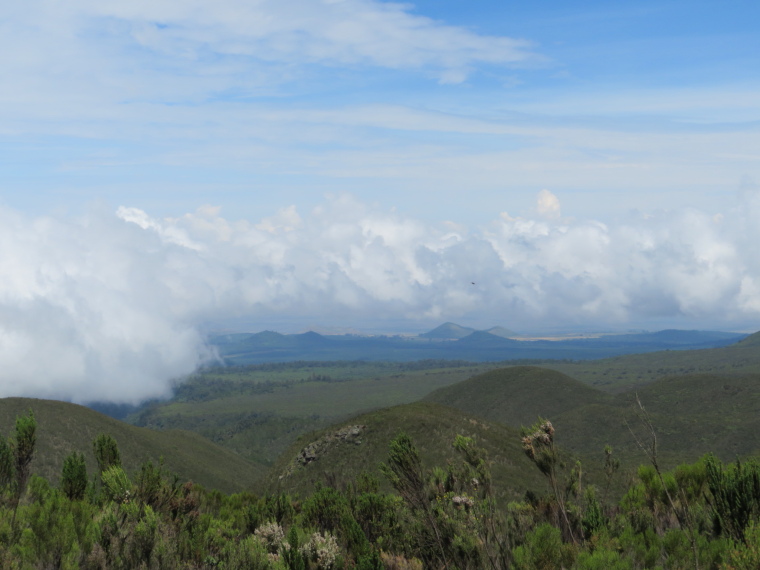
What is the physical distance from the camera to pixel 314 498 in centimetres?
2870

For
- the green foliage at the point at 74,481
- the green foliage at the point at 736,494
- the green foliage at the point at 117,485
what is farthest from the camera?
the green foliage at the point at 74,481

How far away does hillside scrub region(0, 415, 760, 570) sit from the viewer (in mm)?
16188

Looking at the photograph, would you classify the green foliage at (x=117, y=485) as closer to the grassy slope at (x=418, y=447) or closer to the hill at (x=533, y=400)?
the grassy slope at (x=418, y=447)

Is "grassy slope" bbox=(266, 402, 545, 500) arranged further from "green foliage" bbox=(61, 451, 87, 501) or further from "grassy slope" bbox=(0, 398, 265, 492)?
"green foliage" bbox=(61, 451, 87, 501)

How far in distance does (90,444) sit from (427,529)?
331 feet

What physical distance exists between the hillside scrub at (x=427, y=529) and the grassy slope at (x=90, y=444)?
3040 inches

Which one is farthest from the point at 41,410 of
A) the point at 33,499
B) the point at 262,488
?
the point at 33,499

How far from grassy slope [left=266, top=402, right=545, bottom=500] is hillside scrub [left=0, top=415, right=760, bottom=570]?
4732cm

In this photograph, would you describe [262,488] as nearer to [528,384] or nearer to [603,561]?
[603,561]

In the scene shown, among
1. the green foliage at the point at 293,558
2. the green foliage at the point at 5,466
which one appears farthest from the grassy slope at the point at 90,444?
the green foliage at the point at 293,558

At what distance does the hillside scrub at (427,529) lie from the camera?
1619cm

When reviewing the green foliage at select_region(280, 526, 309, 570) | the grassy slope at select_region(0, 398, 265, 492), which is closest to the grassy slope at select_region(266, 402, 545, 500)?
the grassy slope at select_region(0, 398, 265, 492)

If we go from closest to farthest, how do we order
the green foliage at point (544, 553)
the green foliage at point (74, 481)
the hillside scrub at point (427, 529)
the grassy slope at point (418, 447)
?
the hillside scrub at point (427, 529) < the green foliage at point (544, 553) < the green foliage at point (74, 481) < the grassy slope at point (418, 447)

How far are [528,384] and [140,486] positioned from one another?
602 feet
